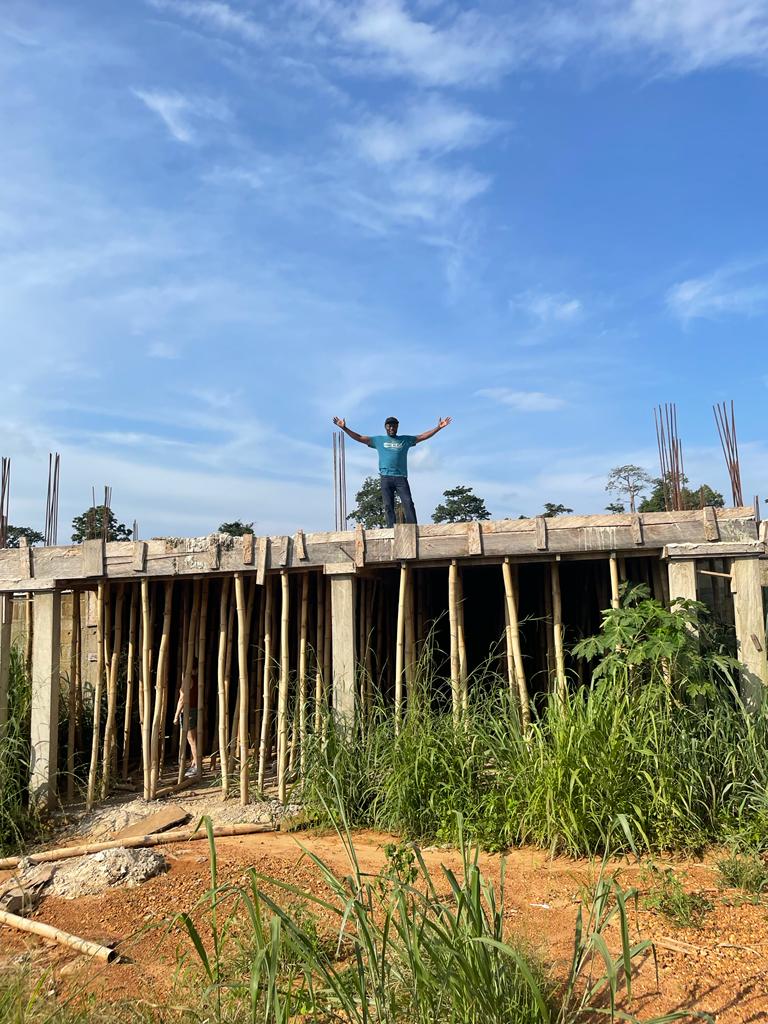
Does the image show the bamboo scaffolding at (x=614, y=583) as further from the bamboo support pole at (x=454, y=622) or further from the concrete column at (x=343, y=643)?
the concrete column at (x=343, y=643)

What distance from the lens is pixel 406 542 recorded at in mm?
6945

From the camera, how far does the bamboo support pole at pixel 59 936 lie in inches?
174

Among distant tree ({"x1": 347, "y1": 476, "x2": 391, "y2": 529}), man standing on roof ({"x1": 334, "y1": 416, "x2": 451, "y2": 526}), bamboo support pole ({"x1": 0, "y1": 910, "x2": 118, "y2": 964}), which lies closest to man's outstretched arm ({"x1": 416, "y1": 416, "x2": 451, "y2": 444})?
man standing on roof ({"x1": 334, "y1": 416, "x2": 451, "y2": 526})

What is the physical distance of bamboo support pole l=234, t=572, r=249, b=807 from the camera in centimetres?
715

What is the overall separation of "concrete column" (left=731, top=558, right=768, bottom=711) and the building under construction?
0.03ft

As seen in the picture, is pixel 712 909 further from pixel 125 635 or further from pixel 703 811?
pixel 125 635

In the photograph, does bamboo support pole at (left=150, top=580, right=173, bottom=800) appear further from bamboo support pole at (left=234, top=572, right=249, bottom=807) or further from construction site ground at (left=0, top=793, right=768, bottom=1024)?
construction site ground at (left=0, top=793, right=768, bottom=1024)

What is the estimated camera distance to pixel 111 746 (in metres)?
7.89

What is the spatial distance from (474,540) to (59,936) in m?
3.89

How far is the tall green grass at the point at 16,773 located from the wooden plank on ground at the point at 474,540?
14.0ft

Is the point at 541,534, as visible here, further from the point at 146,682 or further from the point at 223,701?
the point at 146,682

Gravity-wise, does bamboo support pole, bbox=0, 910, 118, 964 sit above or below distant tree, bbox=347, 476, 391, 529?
below

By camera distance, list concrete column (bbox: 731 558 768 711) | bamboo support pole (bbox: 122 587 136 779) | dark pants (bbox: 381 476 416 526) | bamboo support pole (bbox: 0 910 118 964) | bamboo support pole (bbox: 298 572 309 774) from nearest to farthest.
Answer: bamboo support pole (bbox: 0 910 118 964) < concrete column (bbox: 731 558 768 711) < bamboo support pole (bbox: 298 572 309 774) < dark pants (bbox: 381 476 416 526) < bamboo support pole (bbox: 122 587 136 779)

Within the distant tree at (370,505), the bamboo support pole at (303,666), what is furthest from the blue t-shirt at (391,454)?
the distant tree at (370,505)
